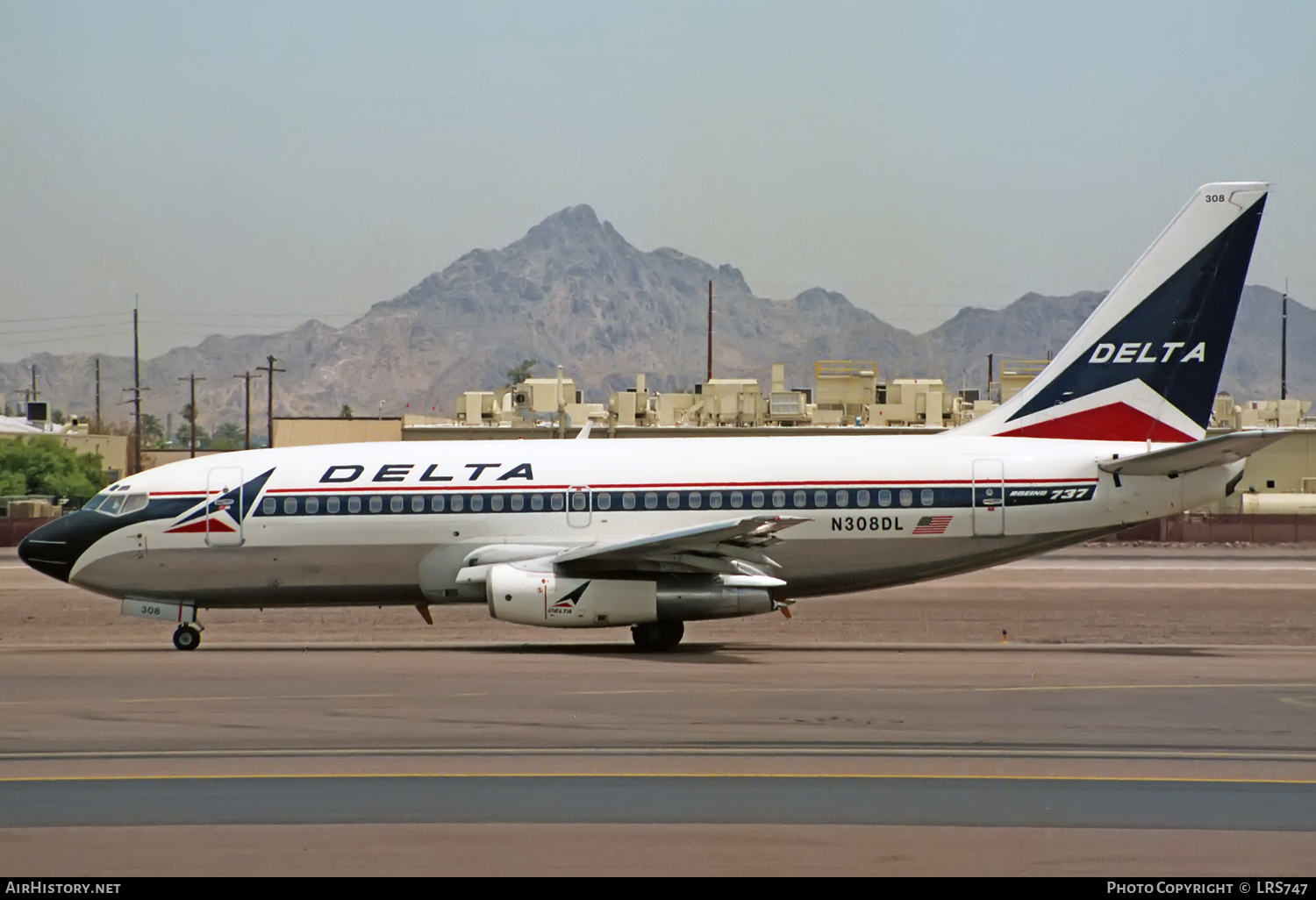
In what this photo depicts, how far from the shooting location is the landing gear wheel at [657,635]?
26578 mm

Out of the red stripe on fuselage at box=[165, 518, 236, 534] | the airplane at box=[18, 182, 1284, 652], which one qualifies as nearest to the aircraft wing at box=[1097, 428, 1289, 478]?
the airplane at box=[18, 182, 1284, 652]

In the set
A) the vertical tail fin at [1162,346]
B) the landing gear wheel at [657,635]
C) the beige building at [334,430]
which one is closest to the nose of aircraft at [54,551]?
the landing gear wheel at [657,635]

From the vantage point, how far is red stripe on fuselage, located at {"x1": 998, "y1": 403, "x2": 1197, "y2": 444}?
2770cm

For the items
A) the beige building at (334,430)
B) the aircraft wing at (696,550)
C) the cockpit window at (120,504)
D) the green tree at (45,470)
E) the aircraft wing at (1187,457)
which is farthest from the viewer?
the green tree at (45,470)

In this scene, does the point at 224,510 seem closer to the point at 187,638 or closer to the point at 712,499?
the point at 187,638

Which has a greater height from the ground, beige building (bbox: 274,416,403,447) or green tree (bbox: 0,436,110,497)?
beige building (bbox: 274,416,403,447)

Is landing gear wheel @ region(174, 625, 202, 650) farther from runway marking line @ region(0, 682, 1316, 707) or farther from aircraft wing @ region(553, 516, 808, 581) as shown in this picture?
runway marking line @ region(0, 682, 1316, 707)

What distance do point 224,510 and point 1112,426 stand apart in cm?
1619

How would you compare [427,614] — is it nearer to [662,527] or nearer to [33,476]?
[662,527]

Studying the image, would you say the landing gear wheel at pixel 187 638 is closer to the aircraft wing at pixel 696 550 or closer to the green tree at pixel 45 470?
the aircraft wing at pixel 696 550

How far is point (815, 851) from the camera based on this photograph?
10.8m

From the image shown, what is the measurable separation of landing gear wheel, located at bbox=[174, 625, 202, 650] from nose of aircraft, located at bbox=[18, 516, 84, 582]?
7.52 ft

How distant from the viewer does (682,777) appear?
1366 centimetres

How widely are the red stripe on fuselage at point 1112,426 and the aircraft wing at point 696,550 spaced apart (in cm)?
543
